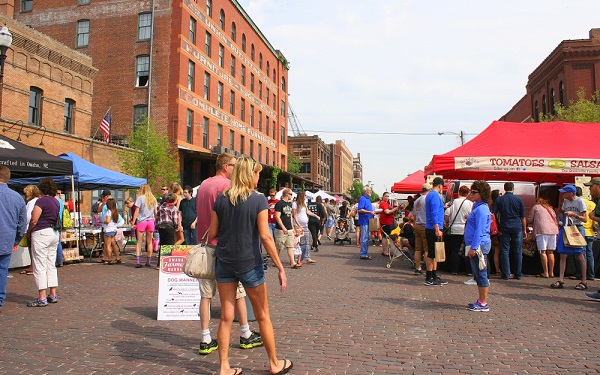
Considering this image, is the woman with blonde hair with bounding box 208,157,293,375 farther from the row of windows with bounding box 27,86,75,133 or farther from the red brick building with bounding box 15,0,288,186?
the red brick building with bounding box 15,0,288,186

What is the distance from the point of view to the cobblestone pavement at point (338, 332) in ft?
14.3

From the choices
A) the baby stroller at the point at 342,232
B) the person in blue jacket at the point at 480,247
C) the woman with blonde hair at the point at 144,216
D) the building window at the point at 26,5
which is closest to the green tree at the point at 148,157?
the baby stroller at the point at 342,232

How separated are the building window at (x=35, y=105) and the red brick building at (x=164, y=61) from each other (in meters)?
7.22

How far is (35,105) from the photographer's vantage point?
73.4 feet

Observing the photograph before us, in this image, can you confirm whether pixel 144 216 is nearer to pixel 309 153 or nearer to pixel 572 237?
pixel 572 237

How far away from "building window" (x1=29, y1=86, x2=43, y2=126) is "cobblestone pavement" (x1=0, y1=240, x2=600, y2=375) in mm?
16347

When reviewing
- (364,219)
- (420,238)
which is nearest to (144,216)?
(364,219)

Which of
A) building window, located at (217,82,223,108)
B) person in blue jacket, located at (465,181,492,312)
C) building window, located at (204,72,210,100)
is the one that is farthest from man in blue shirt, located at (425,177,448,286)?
building window, located at (217,82,223,108)

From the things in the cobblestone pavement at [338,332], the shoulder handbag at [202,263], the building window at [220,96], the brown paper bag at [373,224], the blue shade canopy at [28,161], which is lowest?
the cobblestone pavement at [338,332]

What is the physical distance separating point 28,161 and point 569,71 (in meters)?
39.0

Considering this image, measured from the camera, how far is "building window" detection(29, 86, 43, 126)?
22.1 meters

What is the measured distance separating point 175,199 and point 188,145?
841 inches

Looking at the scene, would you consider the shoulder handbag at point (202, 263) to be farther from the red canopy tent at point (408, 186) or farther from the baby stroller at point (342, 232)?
the red canopy tent at point (408, 186)

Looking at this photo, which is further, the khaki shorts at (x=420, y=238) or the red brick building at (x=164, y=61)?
the red brick building at (x=164, y=61)
